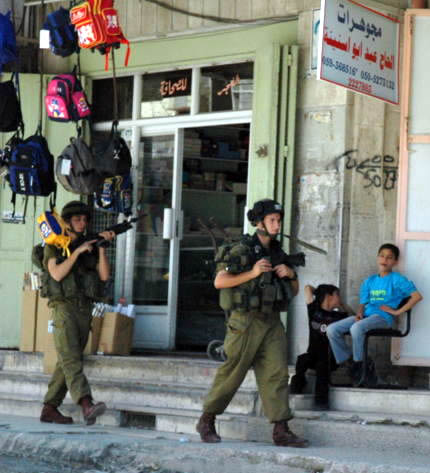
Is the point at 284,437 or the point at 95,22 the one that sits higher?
the point at 95,22

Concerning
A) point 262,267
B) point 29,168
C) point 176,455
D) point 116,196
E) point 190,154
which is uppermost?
point 190,154

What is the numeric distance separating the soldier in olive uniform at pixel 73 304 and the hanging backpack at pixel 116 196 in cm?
127

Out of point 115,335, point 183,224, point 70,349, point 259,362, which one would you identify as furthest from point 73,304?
point 183,224

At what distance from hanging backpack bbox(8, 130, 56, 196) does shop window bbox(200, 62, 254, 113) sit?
1.72 m

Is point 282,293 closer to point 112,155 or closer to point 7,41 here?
point 112,155

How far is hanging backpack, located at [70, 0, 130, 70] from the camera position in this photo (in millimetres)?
9477

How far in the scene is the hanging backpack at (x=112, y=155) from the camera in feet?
34.4

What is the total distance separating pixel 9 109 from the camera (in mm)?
10477

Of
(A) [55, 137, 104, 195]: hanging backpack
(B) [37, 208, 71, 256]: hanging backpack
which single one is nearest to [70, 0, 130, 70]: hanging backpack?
(A) [55, 137, 104, 195]: hanging backpack

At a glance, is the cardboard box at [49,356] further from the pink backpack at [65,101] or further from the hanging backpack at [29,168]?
the pink backpack at [65,101]

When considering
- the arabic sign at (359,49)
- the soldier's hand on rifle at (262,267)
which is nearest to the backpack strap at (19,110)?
the arabic sign at (359,49)

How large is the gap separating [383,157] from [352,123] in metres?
0.40

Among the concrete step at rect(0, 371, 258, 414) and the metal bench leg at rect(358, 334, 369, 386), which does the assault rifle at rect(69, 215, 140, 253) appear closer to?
A: the concrete step at rect(0, 371, 258, 414)

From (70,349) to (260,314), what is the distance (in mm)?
1933
